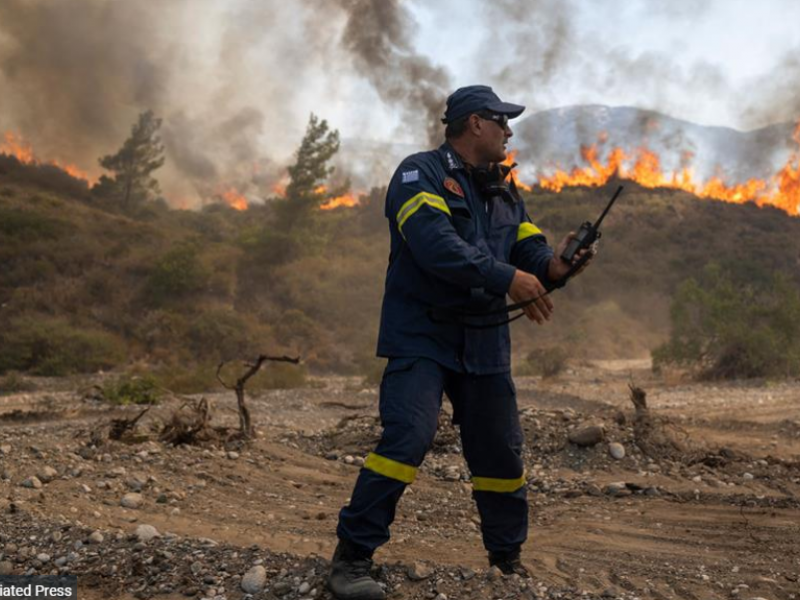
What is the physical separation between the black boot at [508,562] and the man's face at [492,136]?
158 centimetres

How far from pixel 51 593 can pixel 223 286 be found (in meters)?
18.8

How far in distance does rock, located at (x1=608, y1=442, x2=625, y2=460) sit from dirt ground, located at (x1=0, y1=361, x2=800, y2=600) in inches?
1.3

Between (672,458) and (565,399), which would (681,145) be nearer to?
(565,399)

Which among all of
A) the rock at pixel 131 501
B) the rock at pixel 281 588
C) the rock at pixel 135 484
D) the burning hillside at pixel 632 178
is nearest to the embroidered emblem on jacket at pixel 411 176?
the rock at pixel 281 588

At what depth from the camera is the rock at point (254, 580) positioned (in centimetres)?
294

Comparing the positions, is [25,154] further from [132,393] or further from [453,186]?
[453,186]

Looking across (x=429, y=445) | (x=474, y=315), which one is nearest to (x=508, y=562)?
(x=429, y=445)

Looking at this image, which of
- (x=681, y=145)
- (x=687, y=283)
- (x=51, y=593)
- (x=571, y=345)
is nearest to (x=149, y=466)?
(x=51, y=593)

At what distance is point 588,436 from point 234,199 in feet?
136

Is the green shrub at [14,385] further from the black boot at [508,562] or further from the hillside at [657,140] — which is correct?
the hillside at [657,140]

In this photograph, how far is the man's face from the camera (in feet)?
10.2

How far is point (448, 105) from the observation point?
3.21m

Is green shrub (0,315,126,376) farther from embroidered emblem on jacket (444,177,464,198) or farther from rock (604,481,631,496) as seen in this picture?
embroidered emblem on jacket (444,177,464,198)

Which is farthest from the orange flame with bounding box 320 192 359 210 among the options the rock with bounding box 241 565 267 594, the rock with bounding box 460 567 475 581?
the rock with bounding box 460 567 475 581
